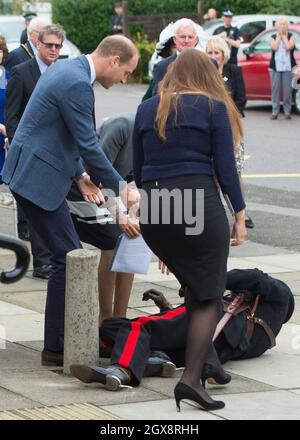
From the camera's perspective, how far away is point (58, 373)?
6805 millimetres

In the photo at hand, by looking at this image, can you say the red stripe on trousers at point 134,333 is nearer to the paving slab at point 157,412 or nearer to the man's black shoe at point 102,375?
the man's black shoe at point 102,375

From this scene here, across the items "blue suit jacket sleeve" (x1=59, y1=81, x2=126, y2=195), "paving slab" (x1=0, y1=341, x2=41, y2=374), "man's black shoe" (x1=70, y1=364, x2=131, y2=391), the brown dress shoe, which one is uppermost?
"blue suit jacket sleeve" (x1=59, y1=81, x2=126, y2=195)

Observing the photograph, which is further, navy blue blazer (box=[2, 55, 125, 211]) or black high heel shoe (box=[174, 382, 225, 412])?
navy blue blazer (box=[2, 55, 125, 211])

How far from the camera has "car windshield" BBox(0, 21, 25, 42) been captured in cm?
2967

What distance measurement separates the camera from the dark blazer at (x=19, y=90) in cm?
982

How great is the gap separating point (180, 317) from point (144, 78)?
25336 mm

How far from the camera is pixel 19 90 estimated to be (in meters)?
9.84

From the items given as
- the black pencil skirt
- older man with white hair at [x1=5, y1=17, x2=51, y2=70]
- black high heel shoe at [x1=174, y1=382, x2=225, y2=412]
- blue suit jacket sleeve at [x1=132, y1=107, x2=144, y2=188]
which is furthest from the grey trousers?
black high heel shoe at [x1=174, y1=382, x2=225, y2=412]

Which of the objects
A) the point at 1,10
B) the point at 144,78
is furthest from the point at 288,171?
the point at 1,10

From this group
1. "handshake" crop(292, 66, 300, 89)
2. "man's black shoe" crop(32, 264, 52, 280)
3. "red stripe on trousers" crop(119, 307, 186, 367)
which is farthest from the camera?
"handshake" crop(292, 66, 300, 89)

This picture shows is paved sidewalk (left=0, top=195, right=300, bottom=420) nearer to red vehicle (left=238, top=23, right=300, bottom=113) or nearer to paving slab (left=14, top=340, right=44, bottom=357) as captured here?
paving slab (left=14, top=340, right=44, bottom=357)

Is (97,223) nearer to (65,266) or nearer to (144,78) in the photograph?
(65,266)

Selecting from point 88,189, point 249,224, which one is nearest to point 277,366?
point 88,189
